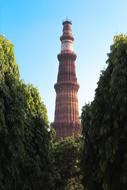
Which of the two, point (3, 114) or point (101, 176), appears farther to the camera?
point (3, 114)

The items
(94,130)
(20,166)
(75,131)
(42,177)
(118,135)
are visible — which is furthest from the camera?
(75,131)

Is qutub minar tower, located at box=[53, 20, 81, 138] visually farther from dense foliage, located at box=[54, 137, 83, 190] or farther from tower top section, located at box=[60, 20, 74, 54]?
dense foliage, located at box=[54, 137, 83, 190]

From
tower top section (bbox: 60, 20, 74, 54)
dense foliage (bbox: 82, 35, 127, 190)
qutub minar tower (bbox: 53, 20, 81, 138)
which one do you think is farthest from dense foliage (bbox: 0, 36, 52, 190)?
tower top section (bbox: 60, 20, 74, 54)

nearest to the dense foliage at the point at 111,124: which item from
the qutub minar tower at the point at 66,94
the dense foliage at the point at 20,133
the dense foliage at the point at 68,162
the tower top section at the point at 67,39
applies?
the dense foliage at the point at 20,133

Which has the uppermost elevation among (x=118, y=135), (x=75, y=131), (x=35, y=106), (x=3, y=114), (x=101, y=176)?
(x=75, y=131)

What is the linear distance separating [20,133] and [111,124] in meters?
5.68

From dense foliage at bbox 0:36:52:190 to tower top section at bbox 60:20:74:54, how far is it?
187 feet

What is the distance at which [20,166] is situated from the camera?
2861 cm

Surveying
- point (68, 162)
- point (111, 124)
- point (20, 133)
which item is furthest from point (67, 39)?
point (111, 124)

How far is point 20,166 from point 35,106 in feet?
16.7

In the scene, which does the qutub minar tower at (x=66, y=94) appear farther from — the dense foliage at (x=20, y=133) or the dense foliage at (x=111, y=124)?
the dense foliage at (x=111, y=124)

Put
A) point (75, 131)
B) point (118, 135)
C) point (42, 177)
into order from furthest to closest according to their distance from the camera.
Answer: point (75, 131)
point (42, 177)
point (118, 135)

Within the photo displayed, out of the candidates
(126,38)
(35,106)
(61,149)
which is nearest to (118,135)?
(126,38)

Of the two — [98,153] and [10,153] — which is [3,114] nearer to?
[10,153]
